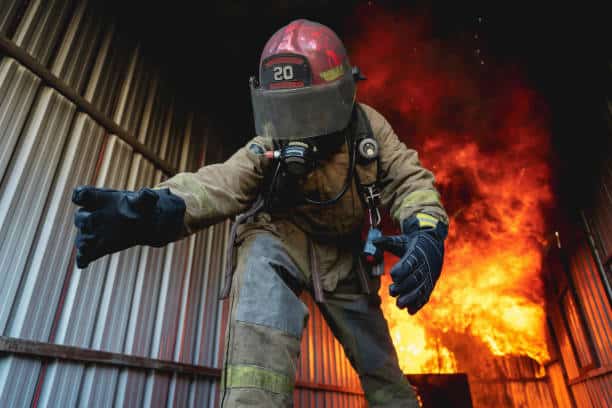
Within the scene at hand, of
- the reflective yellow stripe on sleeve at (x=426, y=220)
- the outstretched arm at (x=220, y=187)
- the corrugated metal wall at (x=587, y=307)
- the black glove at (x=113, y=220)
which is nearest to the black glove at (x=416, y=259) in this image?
the reflective yellow stripe on sleeve at (x=426, y=220)

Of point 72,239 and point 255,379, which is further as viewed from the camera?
point 72,239

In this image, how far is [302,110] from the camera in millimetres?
2088

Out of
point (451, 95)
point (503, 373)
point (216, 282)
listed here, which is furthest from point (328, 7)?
point (503, 373)

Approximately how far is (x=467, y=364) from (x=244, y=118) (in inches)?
272

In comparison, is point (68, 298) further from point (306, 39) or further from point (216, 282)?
point (306, 39)

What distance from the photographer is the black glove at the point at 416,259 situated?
1.53 meters

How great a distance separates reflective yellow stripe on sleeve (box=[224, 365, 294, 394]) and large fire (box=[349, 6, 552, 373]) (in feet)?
16.7

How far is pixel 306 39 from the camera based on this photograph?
218cm

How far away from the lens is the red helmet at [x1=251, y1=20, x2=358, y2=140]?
6.78 ft

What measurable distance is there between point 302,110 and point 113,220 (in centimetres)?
110

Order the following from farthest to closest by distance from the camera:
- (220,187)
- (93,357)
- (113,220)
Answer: (93,357), (220,187), (113,220)

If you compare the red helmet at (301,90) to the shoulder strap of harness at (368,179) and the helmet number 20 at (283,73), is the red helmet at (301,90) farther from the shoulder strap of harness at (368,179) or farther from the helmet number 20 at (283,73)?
the shoulder strap of harness at (368,179)

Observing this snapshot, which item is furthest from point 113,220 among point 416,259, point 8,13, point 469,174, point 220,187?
point 469,174

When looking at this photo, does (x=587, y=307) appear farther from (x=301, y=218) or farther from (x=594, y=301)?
(x=301, y=218)
